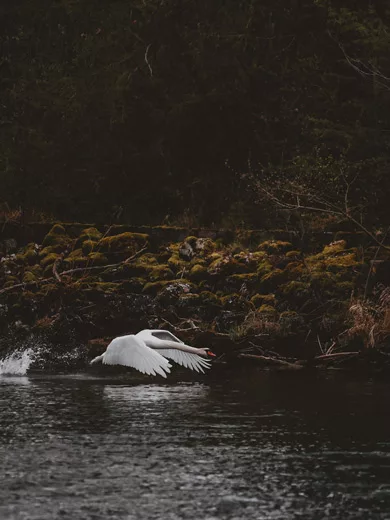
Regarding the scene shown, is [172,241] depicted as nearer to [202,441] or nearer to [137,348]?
[137,348]

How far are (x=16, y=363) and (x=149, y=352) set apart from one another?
5296 millimetres

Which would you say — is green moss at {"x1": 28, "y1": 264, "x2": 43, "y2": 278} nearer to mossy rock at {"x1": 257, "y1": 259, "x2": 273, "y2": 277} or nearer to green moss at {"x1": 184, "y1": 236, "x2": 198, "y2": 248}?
green moss at {"x1": 184, "y1": 236, "x2": 198, "y2": 248}

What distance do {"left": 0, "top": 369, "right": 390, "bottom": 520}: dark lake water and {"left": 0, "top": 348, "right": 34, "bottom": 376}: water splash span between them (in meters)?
1.22

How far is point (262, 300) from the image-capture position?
28.4 meters

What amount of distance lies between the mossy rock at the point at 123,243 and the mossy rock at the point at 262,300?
476 centimetres

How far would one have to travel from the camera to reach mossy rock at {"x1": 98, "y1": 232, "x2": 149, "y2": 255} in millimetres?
32438

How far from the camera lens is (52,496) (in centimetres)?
1335

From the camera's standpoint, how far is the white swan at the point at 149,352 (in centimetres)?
2112

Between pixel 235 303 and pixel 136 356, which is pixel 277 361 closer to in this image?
pixel 235 303

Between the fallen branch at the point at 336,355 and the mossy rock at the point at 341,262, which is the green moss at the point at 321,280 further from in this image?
the fallen branch at the point at 336,355

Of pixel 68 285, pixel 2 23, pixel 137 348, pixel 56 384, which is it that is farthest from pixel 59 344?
pixel 2 23

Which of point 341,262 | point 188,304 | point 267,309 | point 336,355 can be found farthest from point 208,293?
point 336,355

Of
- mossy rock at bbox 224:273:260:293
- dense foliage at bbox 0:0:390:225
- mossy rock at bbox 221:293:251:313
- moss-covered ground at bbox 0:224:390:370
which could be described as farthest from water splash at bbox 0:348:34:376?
dense foliage at bbox 0:0:390:225

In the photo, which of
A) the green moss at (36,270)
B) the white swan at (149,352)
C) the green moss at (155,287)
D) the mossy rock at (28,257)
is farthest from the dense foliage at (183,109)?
the white swan at (149,352)
